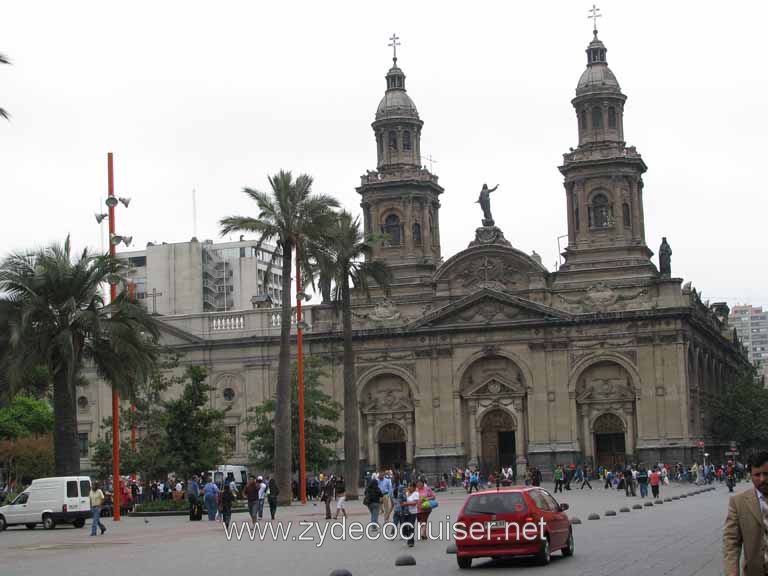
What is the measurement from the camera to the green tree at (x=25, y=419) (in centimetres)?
7894

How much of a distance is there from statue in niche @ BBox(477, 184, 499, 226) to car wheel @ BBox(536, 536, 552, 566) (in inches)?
2259

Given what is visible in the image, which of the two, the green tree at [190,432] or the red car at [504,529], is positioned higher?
the green tree at [190,432]

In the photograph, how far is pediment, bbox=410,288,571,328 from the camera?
251 feet

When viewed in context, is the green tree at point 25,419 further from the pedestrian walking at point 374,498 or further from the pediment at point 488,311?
the pedestrian walking at point 374,498

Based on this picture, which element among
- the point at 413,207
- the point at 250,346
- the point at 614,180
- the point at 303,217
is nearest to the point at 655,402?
the point at 614,180

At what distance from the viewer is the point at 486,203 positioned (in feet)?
264

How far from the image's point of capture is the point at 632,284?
7531cm

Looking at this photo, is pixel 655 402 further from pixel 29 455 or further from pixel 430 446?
pixel 29 455

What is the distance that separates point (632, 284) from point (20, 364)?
139 ft

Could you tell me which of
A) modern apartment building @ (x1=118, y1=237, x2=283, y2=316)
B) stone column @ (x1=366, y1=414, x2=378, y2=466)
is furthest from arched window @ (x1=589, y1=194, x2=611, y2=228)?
modern apartment building @ (x1=118, y1=237, x2=283, y2=316)

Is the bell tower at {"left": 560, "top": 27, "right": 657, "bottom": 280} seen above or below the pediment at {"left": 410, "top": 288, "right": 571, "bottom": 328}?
above

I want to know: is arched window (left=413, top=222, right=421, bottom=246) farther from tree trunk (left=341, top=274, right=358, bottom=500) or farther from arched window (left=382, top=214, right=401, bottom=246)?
tree trunk (left=341, top=274, right=358, bottom=500)

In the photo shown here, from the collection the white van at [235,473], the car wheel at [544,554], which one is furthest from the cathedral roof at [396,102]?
the car wheel at [544,554]

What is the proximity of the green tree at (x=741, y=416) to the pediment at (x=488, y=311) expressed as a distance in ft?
42.8
